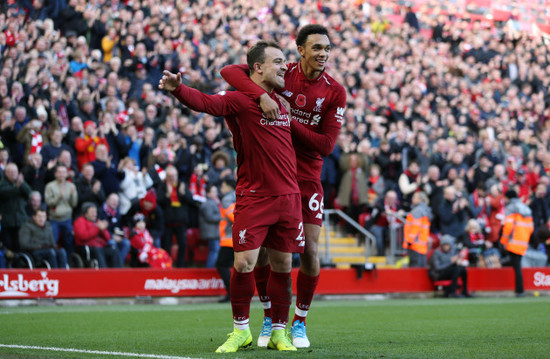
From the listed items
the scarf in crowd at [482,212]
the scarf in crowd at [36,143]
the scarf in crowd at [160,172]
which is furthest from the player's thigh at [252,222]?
the scarf in crowd at [482,212]

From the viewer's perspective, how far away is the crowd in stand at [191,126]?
1619 centimetres

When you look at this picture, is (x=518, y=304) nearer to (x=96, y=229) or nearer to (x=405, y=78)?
(x=96, y=229)

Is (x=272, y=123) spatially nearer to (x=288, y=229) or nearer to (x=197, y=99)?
(x=197, y=99)

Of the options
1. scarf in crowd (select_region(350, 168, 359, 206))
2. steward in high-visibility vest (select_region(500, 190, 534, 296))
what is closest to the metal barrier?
scarf in crowd (select_region(350, 168, 359, 206))

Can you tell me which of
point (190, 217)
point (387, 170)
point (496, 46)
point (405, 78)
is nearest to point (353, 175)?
point (387, 170)

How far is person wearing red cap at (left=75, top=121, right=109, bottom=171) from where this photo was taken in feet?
55.1

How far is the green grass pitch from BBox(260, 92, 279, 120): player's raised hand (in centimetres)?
193

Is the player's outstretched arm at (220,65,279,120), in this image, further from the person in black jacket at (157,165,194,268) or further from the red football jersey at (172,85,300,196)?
the person in black jacket at (157,165,194,268)

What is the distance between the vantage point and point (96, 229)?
52.7 ft

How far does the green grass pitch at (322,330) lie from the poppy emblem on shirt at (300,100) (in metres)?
2.18

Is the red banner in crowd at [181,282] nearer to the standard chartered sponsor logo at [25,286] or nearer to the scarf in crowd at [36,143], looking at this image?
the standard chartered sponsor logo at [25,286]

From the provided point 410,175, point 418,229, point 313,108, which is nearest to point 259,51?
point 313,108

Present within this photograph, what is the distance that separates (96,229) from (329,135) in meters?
8.76

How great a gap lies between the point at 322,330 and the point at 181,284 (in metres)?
6.78
